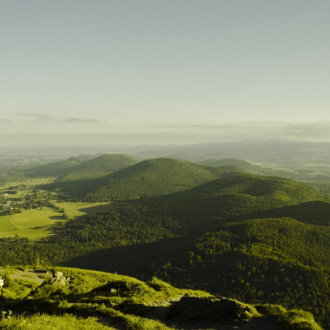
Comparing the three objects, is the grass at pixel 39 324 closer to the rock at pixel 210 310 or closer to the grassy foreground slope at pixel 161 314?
the grassy foreground slope at pixel 161 314

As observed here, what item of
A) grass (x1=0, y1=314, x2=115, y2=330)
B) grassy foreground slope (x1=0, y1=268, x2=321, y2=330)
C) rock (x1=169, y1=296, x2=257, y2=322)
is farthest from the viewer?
rock (x1=169, y1=296, x2=257, y2=322)

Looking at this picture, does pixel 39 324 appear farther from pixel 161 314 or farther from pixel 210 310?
pixel 210 310

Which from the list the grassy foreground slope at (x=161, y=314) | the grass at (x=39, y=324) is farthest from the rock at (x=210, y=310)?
the grass at (x=39, y=324)

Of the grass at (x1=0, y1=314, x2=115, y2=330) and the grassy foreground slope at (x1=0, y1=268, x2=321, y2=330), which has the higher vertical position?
the grass at (x1=0, y1=314, x2=115, y2=330)

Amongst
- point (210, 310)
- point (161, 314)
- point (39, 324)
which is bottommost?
point (161, 314)

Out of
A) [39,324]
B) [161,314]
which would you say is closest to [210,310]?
[161,314]

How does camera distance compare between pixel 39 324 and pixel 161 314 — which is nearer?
pixel 39 324

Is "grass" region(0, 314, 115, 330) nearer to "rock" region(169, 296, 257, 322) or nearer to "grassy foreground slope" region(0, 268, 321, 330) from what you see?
"grassy foreground slope" region(0, 268, 321, 330)

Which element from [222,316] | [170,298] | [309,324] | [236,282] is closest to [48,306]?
[170,298]

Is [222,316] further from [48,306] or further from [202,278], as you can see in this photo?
[202,278]

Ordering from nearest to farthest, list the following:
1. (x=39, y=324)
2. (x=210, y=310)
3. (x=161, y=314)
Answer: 1. (x=39, y=324)
2. (x=210, y=310)
3. (x=161, y=314)

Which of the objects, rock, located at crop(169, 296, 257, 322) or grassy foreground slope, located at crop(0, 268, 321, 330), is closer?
grassy foreground slope, located at crop(0, 268, 321, 330)

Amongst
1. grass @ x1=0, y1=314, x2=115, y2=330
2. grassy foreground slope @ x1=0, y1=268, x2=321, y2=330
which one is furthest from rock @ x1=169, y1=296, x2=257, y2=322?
grass @ x1=0, y1=314, x2=115, y2=330
